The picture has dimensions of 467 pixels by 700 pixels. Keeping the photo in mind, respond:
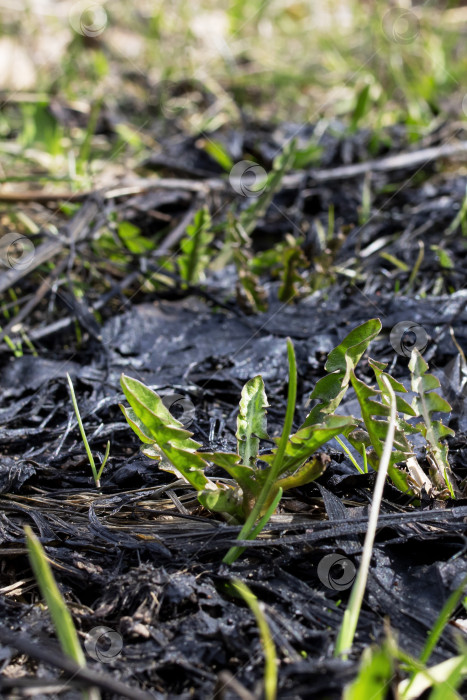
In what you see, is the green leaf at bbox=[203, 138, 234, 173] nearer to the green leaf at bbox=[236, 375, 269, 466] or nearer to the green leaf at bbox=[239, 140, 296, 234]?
the green leaf at bbox=[239, 140, 296, 234]

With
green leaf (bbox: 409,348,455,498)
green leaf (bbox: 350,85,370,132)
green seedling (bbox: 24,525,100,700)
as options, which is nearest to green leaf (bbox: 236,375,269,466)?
green leaf (bbox: 409,348,455,498)

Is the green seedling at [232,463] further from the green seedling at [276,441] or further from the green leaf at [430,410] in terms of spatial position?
the green leaf at [430,410]

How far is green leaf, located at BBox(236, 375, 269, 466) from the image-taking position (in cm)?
141

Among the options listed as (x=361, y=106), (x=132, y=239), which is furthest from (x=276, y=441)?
(x=361, y=106)

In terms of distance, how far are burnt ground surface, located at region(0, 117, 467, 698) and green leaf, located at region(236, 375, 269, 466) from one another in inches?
5.9

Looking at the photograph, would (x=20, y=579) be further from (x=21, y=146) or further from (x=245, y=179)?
(x=21, y=146)

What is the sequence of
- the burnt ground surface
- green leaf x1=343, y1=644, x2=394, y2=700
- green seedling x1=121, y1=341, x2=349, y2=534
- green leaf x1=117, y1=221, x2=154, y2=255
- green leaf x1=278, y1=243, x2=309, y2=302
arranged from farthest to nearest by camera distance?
green leaf x1=117, y1=221, x2=154, y2=255 → green leaf x1=278, y1=243, x2=309, y2=302 → green seedling x1=121, y1=341, x2=349, y2=534 → the burnt ground surface → green leaf x1=343, y1=644, x2=394, y2=700

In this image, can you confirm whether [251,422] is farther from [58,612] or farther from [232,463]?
[58,612]

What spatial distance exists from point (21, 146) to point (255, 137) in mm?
1230

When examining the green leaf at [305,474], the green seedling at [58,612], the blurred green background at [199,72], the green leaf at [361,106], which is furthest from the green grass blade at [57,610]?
the green leaf at [361,106]

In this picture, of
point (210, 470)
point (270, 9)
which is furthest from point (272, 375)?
point (270, 9)

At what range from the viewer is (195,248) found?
227 cm

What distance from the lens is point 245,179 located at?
2.87 meters

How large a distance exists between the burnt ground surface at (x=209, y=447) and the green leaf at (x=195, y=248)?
0.07 metres
